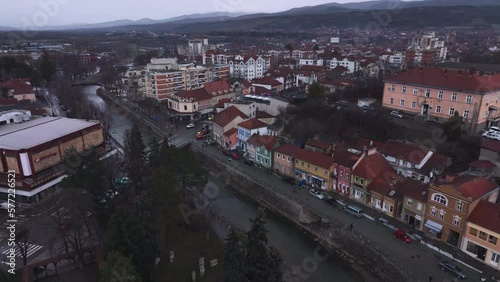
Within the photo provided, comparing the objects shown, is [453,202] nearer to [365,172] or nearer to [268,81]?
[365,172]

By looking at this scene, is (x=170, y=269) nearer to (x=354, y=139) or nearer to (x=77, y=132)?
(x=77, y=132)

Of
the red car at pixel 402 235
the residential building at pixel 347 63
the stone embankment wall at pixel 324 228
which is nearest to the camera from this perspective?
the stone embankment wall at pixel 324 228

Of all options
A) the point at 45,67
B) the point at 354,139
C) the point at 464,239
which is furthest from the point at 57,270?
the point at 45,67

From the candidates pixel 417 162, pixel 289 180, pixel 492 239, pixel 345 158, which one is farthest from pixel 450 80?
pixel 492 239

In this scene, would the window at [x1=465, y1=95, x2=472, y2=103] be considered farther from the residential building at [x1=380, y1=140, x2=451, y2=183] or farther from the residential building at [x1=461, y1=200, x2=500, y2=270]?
the residential building at [x1=461, y1=200, x2=500, y2=270]

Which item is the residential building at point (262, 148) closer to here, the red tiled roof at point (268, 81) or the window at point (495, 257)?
the window at point (495, 257)

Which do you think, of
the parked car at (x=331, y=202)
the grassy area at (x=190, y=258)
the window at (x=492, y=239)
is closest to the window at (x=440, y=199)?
the window at (x=492, y=239)
